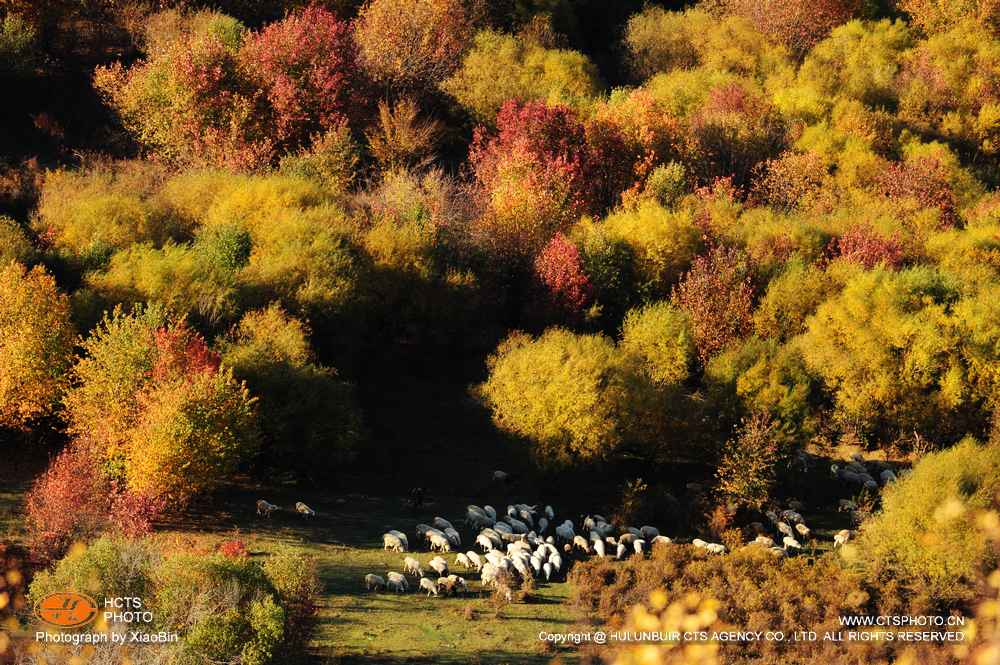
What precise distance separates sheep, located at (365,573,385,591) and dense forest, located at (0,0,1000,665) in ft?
12.0

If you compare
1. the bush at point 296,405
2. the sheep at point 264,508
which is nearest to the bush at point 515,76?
the bush at point 296,405

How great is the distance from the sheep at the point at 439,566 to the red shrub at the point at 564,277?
21308 mm

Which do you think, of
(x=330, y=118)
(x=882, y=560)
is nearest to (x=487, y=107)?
(x=330, y=118)

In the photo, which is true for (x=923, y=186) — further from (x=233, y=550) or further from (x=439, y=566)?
(x=233, y=550)

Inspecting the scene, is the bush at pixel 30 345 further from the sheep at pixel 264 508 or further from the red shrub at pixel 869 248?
the red shrub at pixel 869 248

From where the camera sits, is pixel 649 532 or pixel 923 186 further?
pixel 923 186

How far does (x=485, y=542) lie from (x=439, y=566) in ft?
8.06

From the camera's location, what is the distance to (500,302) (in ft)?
181

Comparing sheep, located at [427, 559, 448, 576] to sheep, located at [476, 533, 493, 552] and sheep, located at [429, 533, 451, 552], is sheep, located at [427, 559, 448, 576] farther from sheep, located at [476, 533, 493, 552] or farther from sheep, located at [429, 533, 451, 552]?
sheep, located at [476, 533, 493, 552]

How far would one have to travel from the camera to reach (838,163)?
73.7m

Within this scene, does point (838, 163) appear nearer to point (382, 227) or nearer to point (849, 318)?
point (849, 318)

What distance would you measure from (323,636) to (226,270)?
22.1 meters

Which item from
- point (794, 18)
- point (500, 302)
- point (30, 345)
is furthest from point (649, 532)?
point (794, 18)

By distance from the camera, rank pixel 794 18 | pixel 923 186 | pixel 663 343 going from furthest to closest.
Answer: pixel 794 18, pixel 923 186, pixel 663 343
